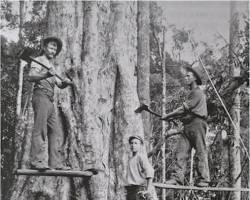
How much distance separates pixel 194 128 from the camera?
8031 millimetres

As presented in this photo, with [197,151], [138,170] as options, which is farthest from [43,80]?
[197,151]

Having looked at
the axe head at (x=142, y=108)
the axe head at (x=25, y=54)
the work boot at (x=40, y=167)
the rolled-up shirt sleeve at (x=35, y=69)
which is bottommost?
the work boot at (x=40, y=167)

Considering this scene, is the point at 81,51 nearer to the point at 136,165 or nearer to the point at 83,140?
the point at 83,140

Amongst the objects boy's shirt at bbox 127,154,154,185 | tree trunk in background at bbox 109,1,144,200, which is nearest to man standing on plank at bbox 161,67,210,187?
tree trunk in background at bbox 109,1,144,200

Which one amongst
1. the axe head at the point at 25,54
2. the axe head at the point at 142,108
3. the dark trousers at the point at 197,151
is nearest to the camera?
the axe head at the point at 25,54

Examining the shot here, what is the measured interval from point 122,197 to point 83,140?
120 centimetres

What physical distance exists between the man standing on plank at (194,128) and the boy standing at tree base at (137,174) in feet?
3.01

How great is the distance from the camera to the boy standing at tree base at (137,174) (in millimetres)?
6992

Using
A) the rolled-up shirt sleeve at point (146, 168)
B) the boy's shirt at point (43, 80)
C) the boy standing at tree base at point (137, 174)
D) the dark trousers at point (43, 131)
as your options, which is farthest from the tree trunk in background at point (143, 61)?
the boy's shirt at point (43, 80)

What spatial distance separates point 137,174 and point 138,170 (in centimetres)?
6

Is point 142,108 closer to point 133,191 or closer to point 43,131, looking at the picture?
point 133,191

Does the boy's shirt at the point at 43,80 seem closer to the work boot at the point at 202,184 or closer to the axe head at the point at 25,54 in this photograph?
the axe head at the point at 25,54

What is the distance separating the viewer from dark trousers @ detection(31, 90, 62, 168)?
22.1 ft

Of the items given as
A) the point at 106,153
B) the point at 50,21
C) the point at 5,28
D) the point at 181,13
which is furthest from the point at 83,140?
the point at 5,28
